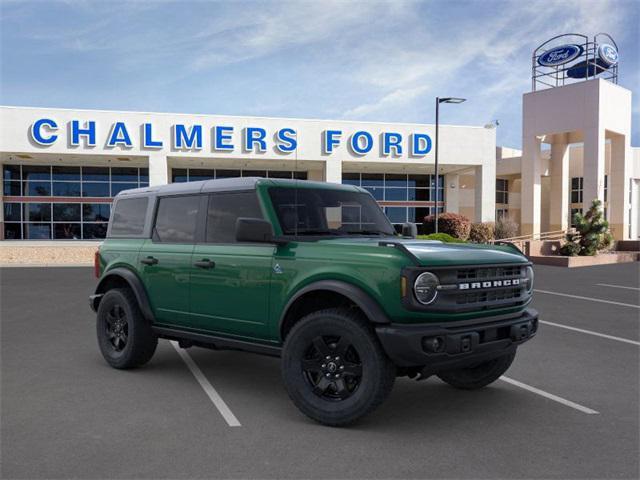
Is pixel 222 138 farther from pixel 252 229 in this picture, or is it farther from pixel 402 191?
pixel 252 229

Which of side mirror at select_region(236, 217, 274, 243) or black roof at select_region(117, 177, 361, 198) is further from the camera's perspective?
black roof at select_region(117, 177, 361, 198)

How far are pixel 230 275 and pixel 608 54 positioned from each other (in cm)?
3658

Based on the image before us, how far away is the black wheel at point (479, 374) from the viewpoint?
5.71 metres

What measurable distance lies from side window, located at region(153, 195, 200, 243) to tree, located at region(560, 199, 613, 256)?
74.5 feet

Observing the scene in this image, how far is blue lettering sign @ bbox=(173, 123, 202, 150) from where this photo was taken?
103ft

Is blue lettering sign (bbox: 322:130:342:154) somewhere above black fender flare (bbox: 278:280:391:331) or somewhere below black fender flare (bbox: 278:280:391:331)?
above

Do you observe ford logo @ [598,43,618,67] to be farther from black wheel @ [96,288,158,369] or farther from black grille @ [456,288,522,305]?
black wheel @ [96,288,158,369]

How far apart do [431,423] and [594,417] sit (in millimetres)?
1429

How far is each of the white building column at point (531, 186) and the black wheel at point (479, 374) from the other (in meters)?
31.3

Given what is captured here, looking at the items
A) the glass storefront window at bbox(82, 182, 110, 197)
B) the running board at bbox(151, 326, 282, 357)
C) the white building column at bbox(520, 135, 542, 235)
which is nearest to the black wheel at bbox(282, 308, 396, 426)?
the running board at bbox(151, 326, 282, 357)

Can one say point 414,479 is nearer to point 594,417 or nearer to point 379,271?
point 379,271

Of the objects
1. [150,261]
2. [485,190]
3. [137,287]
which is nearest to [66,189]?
[485,190]

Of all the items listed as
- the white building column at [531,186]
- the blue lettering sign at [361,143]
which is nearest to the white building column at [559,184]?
the white building column at [531,186]

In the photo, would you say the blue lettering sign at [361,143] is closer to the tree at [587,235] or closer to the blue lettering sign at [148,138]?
the blue lettering sign at [148,138]
